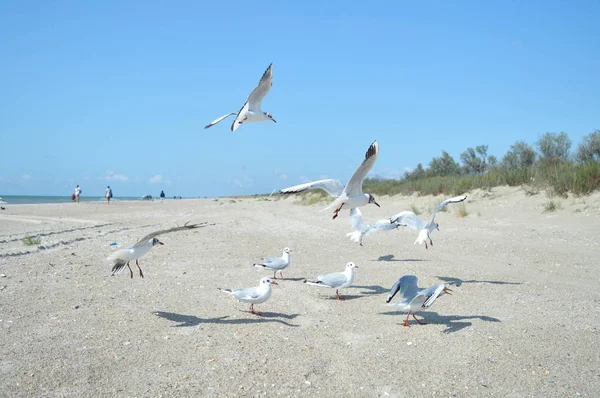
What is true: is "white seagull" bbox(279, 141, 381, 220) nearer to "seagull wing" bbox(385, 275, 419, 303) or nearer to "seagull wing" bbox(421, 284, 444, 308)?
"seagull wing" bbox(385, 275, 419, 303)

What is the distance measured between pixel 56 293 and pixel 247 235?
6852 millimetres

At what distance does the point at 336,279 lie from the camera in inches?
257

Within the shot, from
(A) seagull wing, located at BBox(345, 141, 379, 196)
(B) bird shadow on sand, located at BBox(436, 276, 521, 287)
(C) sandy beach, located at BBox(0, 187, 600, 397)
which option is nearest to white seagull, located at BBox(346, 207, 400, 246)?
(C) sandy beach, located at BBox(0, 187, 600, 397)

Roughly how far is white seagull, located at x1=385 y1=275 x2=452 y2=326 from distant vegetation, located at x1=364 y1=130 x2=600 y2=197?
11.1 meters

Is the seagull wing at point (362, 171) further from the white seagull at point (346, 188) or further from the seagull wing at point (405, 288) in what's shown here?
the seagull wing at point (405, 288)

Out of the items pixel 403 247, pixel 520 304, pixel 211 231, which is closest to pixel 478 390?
pixel 520 304

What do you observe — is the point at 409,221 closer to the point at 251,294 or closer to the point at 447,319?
the point at 447,319

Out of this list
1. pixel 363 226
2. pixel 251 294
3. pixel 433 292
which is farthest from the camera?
pixel 363 226

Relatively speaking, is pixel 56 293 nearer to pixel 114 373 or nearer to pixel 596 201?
pixel 114 373

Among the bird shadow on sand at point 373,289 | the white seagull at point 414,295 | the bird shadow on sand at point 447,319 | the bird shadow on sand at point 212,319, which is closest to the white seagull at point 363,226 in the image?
the bird shadow on sand at point 373,289

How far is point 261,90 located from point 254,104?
29cm

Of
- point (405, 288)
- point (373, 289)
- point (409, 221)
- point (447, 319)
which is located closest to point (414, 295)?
point (405, 288)

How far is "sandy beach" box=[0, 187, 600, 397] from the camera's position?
3879 millimetres

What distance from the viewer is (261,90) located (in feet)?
27.5
